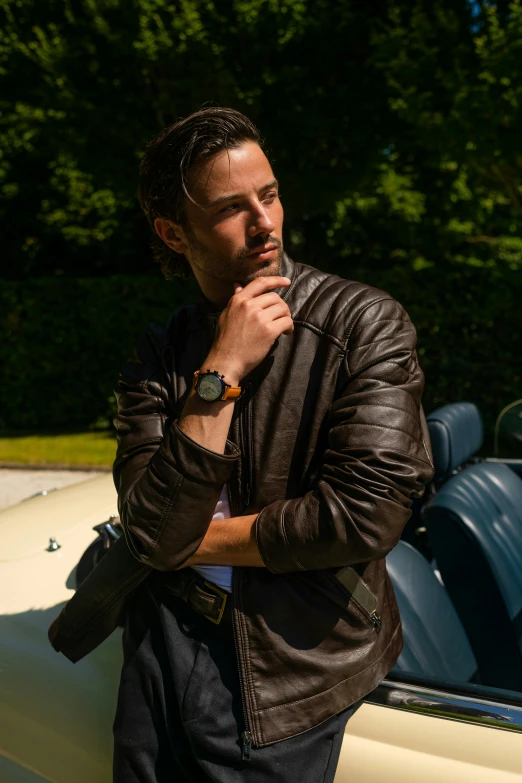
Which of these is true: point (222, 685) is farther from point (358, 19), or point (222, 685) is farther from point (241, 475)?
point (358, 19)

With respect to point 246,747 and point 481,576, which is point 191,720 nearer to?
point 246,747

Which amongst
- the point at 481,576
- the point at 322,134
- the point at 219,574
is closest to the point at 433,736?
the point at 219,574

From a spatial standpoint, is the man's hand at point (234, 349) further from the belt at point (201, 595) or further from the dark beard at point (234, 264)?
the belt at point (201, 595)

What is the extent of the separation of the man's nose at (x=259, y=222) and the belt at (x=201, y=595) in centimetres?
68

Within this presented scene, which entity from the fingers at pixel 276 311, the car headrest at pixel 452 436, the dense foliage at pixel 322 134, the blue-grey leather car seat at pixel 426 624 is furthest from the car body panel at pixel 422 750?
the dense foliage at pixel 322 134

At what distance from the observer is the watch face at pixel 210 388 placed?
1.38m

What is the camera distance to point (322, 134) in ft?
31.4

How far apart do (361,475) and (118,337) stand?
993 centimetres

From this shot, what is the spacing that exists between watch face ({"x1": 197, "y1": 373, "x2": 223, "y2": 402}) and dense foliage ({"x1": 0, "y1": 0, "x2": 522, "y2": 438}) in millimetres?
5109

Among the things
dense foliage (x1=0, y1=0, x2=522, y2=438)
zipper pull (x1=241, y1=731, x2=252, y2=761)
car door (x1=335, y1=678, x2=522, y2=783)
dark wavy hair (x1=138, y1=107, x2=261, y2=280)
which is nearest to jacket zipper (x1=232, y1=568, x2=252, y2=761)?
zipper pull (x1=241, y1=731, x2=252, y2=761)

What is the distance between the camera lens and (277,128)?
9.52 meters

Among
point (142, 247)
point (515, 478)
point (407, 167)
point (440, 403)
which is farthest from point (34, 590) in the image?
point (142, 247)

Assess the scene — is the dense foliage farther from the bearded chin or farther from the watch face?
the watch face

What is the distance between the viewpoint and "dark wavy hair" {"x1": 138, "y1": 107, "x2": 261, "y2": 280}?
1468mm
